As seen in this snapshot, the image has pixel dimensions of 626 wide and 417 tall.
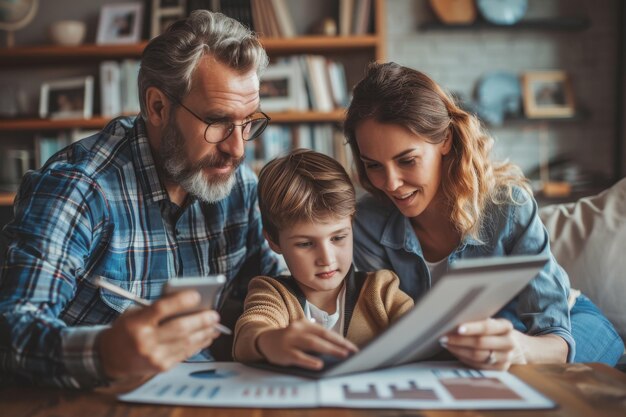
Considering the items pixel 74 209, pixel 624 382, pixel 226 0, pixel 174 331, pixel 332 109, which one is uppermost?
pixel 226 0

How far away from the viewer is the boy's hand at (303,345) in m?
0.96

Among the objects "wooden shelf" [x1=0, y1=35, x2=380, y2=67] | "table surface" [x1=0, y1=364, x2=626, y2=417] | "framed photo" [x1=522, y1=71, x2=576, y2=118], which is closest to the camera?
"table surface" [x1=0, y1=364, x2=626, y2=417]

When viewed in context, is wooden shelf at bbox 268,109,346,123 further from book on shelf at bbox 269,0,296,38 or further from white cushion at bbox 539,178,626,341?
white cushion at bbox 539,178,626,341

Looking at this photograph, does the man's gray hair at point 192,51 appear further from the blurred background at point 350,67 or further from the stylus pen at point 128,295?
the blurred background at point 350,67

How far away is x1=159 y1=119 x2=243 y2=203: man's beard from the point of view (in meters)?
1.46

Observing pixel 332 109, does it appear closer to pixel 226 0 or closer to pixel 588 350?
pixel 226 0

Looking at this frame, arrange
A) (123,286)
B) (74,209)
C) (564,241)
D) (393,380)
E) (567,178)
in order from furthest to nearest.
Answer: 1. (567,178)
2. (564,241)
3. (123,286)
4. (74,209)
5. (393,380)

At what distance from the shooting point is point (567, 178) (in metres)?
3.63

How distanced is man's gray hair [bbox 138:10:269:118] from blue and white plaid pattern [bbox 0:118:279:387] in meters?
0.14

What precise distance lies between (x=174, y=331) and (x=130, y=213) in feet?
2.06

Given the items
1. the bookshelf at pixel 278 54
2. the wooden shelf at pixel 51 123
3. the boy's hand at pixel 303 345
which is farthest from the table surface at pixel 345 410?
the wooden shelf at pixel 51 123

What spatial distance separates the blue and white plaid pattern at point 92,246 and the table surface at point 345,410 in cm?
3

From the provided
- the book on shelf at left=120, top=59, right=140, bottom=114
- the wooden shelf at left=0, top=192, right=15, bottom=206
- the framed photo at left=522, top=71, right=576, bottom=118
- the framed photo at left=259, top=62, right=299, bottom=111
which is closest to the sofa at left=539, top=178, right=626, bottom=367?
the framed photo at left=259, top=62, right=299, bottom=111

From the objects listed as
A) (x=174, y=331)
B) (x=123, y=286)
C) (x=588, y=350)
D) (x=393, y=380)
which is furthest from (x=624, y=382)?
(x=123, y=286)
